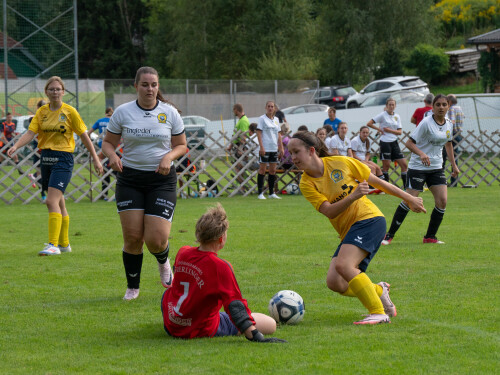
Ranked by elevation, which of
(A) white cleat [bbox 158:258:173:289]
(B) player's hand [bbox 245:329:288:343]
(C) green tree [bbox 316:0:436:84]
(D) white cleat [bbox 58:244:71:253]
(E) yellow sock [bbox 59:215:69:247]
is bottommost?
(D) white cleat [bbox 58:244:71:253]

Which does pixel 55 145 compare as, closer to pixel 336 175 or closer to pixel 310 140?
pixel 310 140

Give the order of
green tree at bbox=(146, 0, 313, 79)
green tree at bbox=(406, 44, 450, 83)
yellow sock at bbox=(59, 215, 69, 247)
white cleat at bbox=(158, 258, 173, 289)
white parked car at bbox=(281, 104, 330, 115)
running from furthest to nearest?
green tree at bbox=(146, 0, 313, 79)
green tree at bbox=(406, 44, 450, 83)
white parked car at bbox=(281, 104, 330, 115)
yellow sock at bbox=(59, 215, 69, 247)
white cleat at bbox=(158, 258, 173, 289)

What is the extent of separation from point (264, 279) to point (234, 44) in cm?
4299

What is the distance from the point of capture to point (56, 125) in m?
8.86

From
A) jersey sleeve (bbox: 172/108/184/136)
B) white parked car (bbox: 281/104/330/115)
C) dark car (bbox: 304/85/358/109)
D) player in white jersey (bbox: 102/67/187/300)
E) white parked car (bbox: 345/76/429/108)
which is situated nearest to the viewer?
player in white jersey (bbox: 102/67/187/300)

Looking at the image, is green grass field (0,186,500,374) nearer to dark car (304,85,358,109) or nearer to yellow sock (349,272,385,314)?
yellow sock (349,272,385,314)

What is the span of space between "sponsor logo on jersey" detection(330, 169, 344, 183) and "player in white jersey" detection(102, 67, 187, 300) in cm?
138

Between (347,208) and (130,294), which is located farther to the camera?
(130,294)

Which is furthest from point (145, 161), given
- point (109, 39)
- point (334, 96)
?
point (109, 39)

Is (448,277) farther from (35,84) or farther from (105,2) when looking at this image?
(105,2)

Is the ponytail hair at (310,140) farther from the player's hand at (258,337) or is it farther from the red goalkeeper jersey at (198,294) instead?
the player's hand at (258,337)

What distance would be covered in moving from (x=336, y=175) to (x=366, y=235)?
0.51 meters

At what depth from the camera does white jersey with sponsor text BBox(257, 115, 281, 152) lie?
631 inches

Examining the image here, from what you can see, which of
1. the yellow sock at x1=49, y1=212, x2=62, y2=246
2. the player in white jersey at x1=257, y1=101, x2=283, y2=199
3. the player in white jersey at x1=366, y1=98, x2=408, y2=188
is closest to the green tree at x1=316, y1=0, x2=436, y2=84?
the player in white jersey at x1=366, y1=98, x2=408, y2=188
